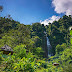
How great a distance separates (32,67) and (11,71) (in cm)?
65

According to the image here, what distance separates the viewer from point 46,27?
42.1 m

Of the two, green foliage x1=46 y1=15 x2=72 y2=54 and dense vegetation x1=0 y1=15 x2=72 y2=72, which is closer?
dense vegetation x1=0 y1=15 x2=72 y2=72

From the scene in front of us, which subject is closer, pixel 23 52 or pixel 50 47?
pixel 23 52

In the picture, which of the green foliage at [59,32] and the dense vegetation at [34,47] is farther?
the green foliage at [59,32]

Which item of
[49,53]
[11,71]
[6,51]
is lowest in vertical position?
[49,53]

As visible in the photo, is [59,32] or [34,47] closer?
[34,47]

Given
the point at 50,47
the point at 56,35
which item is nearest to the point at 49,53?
the point at 50,47

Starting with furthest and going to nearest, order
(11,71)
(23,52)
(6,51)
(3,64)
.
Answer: (6,51), (23,52), (3,64), (11,71)

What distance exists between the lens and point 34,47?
19.2 m

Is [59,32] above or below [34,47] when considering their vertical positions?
above

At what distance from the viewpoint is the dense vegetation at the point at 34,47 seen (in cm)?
275

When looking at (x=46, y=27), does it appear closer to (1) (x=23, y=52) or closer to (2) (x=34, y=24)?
(2) (x=34, y=24)

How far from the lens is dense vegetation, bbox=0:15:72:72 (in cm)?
275

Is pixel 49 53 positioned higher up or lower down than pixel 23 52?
lower down
